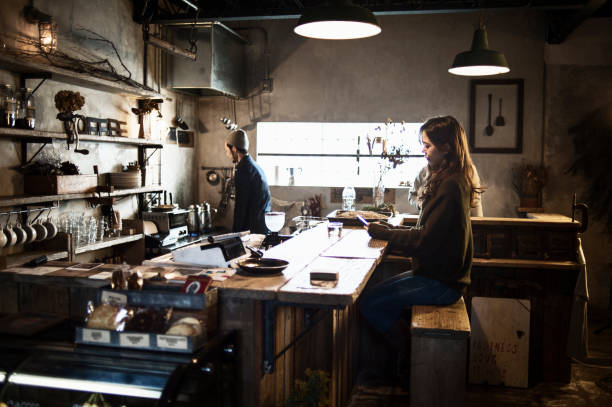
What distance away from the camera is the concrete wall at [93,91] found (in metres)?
4.13

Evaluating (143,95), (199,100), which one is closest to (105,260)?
(143,95)

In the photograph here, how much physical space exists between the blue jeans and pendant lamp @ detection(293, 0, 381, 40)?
1.46 meters

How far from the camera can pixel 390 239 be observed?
123 inches

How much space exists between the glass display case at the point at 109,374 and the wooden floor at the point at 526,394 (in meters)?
2.07

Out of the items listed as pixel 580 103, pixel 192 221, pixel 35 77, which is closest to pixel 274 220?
pixel 35 77

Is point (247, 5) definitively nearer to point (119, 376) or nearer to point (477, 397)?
point (477, 397)

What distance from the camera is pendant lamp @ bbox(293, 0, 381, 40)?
3.06 m

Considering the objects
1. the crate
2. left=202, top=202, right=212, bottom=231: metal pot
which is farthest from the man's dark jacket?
the crate

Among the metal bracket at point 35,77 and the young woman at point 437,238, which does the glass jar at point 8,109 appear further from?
the young woman at point 437,238

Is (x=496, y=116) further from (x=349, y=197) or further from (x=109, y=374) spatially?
(x=109, y=374)

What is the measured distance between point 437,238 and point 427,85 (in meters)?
4.38

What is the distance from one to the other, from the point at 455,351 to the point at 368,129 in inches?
189

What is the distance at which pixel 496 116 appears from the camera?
679 centimetres

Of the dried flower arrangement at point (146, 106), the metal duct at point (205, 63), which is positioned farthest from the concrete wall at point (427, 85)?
the dried flower arrangement at point (146, 106)
